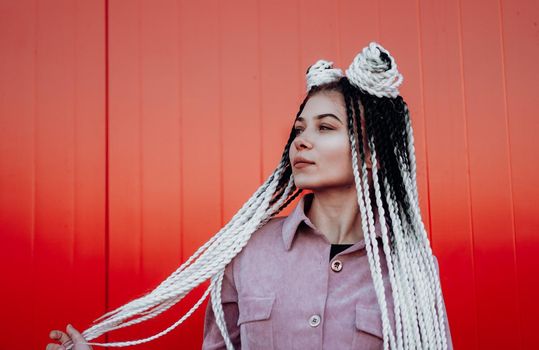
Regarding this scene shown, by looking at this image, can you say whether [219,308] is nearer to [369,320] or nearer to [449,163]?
[369,320]

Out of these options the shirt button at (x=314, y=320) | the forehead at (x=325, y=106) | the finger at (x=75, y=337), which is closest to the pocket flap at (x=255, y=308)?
the shirt button at (x=314, y=320)

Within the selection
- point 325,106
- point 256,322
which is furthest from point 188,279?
point 325,106

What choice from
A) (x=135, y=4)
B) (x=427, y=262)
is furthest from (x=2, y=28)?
(x=427, y=262)

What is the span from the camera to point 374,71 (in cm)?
166

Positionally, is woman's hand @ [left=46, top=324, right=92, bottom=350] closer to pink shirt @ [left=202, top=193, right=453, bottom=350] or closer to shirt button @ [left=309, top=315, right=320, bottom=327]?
pink shirt @ [left=202, top=193, right=453, bottom=350]

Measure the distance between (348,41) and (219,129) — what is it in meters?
0.65

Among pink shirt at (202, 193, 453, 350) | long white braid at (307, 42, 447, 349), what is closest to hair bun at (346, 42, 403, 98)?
long white braid at (307, 42, 447, 349)

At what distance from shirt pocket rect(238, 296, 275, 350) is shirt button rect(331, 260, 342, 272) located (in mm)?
194

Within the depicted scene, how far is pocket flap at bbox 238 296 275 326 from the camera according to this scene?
1578 mm

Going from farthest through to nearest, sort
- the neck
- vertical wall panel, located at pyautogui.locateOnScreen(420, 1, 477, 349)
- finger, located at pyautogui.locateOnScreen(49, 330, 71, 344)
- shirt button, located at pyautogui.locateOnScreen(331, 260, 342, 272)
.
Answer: vertical wall panel, located at pyautogui.locateOnScreen(420, 1, 477, 349)
the neck
shirt button, located at pyautogui.locateOnScreen(331, 260, 342, 272)
finger, located at pyautogui.locateOnScreen(49, 330, 71, 344)

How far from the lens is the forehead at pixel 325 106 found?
5.55 ft

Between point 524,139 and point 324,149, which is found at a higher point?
point 524,139

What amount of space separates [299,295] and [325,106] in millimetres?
571

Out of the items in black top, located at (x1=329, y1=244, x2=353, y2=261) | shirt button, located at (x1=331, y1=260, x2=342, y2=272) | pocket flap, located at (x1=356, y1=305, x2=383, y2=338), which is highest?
black top, located at (x1=329, y1=244, x2=353, y2=261)
